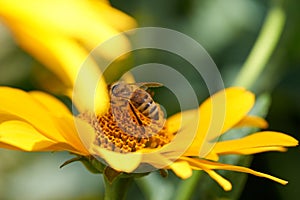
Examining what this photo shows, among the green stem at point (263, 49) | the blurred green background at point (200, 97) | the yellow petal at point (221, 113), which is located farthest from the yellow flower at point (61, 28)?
the blurred green background at point (200, 97)

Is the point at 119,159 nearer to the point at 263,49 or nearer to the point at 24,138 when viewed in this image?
the point at 24,138

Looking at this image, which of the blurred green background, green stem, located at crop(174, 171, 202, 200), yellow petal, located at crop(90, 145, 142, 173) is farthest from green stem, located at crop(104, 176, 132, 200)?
the blurred green background

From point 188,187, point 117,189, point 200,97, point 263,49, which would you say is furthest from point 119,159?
point 200,97

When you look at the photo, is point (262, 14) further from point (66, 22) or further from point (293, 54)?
point (66, 22)

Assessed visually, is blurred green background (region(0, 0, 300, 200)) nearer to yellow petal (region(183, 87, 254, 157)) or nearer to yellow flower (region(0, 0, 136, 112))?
yellow petal (region(183, 87, 254, 157))

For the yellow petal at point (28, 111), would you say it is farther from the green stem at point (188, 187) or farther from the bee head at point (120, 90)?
the green stem at point (188, 187)

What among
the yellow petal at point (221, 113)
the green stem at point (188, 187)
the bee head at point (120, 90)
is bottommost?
the green stem at point (188, 187)

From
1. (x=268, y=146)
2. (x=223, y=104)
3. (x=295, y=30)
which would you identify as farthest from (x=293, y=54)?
(x=268, y=146)
